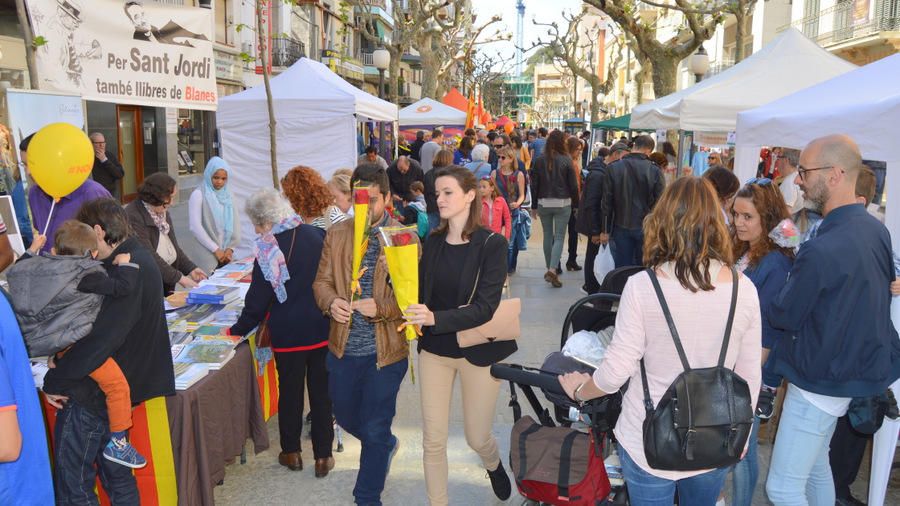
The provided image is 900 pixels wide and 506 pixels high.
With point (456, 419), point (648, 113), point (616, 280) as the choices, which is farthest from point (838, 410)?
point (648, 113)

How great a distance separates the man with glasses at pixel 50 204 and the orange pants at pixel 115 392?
2215mm

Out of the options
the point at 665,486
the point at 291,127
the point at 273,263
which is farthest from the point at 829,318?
the point at 291,127

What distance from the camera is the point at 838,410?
2.95m

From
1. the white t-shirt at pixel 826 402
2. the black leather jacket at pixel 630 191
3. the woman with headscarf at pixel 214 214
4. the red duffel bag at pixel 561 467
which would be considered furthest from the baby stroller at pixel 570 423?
the black leather jacket at pixel 630 191

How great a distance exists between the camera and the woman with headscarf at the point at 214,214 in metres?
6.49

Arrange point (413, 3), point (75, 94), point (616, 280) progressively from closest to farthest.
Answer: point (616, 280), point (75, 94), point (413, 3)

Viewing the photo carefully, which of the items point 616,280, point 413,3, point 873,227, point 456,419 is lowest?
point 456,419

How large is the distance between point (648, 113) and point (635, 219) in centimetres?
294

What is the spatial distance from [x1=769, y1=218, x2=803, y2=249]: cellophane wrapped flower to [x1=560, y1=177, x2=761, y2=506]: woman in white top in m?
0.98

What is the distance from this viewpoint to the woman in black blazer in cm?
334

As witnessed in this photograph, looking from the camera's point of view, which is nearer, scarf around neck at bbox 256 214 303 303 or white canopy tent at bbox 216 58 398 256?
scarf around neck at bbox 256 214 303 303

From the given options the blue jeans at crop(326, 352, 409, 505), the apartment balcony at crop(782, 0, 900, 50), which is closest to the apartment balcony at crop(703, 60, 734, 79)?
the apartment balcony at crop(782, 0, 900, 50)

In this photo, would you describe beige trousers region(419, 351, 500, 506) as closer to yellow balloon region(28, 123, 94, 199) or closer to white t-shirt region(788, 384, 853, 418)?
white t-shirt region(788, 384, 853, 418)

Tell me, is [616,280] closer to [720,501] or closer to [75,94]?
[720,501]
